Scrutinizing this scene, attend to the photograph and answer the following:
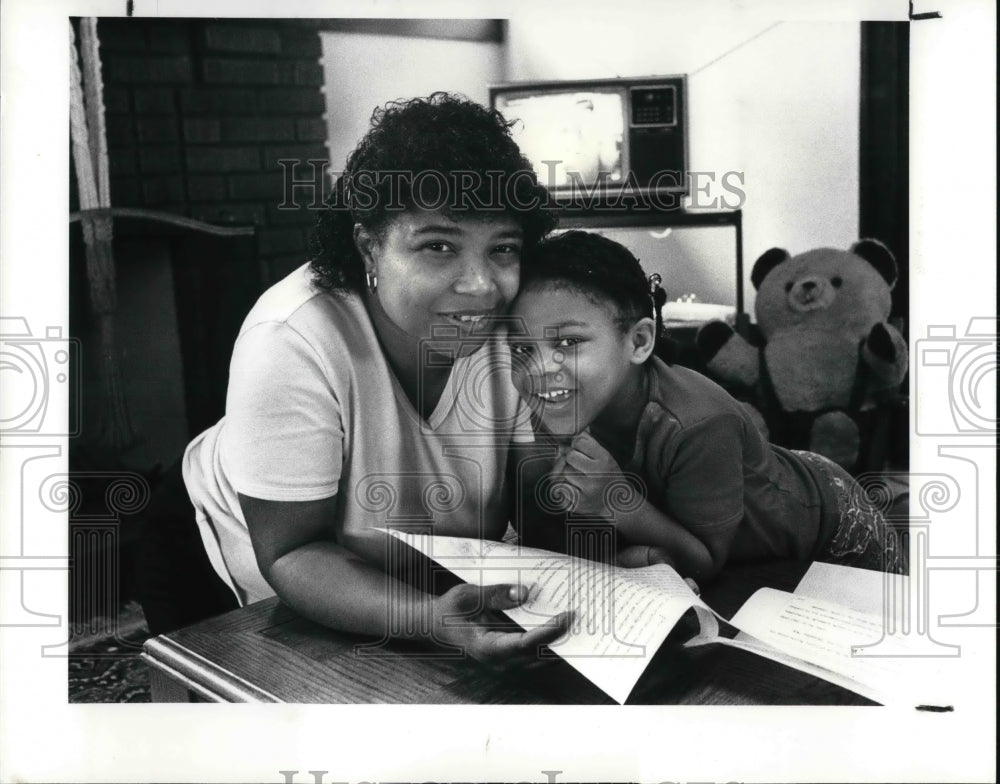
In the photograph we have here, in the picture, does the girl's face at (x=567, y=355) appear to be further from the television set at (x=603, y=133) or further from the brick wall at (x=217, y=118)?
the brick wall at (x=217, y=118)

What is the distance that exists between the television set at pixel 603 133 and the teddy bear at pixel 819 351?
0.94 ft

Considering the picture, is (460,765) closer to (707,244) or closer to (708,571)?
(708,571)

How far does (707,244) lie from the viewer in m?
1.83

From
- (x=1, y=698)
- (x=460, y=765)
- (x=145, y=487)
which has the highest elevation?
(x=145, y=487)

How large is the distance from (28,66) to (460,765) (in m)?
1.63

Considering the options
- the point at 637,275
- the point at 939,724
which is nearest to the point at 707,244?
the point at 637,275

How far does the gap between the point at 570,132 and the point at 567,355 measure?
0.44 m

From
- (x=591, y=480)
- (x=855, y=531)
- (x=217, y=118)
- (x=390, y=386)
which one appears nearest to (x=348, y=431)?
(x=390, y=386)

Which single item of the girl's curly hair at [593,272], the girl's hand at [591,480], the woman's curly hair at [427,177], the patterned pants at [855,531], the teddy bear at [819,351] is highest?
the woman's curly hair at [427,177]

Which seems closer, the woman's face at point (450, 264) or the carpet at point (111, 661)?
the woman's face at point (450, 264)

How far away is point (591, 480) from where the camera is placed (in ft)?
6.07

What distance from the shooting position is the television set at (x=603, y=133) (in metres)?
1.83

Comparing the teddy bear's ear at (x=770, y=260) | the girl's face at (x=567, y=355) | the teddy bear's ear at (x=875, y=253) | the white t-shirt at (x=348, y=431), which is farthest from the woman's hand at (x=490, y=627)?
the teddy bear's ear at (x=875, y=253)

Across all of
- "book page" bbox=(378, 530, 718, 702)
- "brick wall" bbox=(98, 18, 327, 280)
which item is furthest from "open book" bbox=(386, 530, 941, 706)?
"brick wall" bbox=(98, 18, 327, 280)
